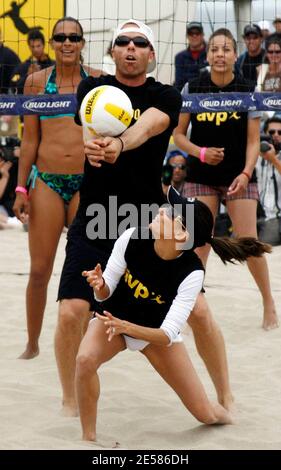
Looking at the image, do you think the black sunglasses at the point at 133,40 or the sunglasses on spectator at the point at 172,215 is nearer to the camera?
the sunglasses on spectator at the point at 172,215

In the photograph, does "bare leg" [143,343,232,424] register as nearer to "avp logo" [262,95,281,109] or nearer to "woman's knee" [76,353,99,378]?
"woman's knee" [76,353,99,378]

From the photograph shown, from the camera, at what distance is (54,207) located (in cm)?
481

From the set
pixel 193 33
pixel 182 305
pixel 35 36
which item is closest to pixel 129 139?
pixel 182 305

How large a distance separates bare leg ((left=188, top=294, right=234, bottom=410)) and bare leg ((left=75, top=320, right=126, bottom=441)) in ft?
1.18

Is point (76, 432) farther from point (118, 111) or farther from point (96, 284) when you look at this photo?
point (118, 111)

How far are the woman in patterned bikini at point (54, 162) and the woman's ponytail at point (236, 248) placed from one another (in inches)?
46.0

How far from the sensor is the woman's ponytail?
382cm

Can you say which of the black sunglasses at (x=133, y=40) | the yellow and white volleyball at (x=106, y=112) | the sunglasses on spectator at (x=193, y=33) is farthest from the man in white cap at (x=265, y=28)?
the yellow and white volleyball at (x=106, y=112)

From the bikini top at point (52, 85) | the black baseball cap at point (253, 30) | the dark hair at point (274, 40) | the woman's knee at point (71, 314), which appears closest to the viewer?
the woman's knee at point (71, 314)

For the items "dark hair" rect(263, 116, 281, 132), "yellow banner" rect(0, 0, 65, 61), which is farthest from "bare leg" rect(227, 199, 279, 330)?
"yellow banner" rect(0, 0, 65, 61)

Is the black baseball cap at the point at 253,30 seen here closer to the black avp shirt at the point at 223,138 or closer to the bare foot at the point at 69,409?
the black avp shirt at the point at 223,138

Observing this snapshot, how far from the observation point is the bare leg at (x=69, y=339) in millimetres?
4062

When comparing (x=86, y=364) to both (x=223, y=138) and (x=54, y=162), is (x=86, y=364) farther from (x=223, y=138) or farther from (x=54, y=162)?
(x=223, y=138)

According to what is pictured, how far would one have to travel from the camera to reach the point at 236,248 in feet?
12.6
